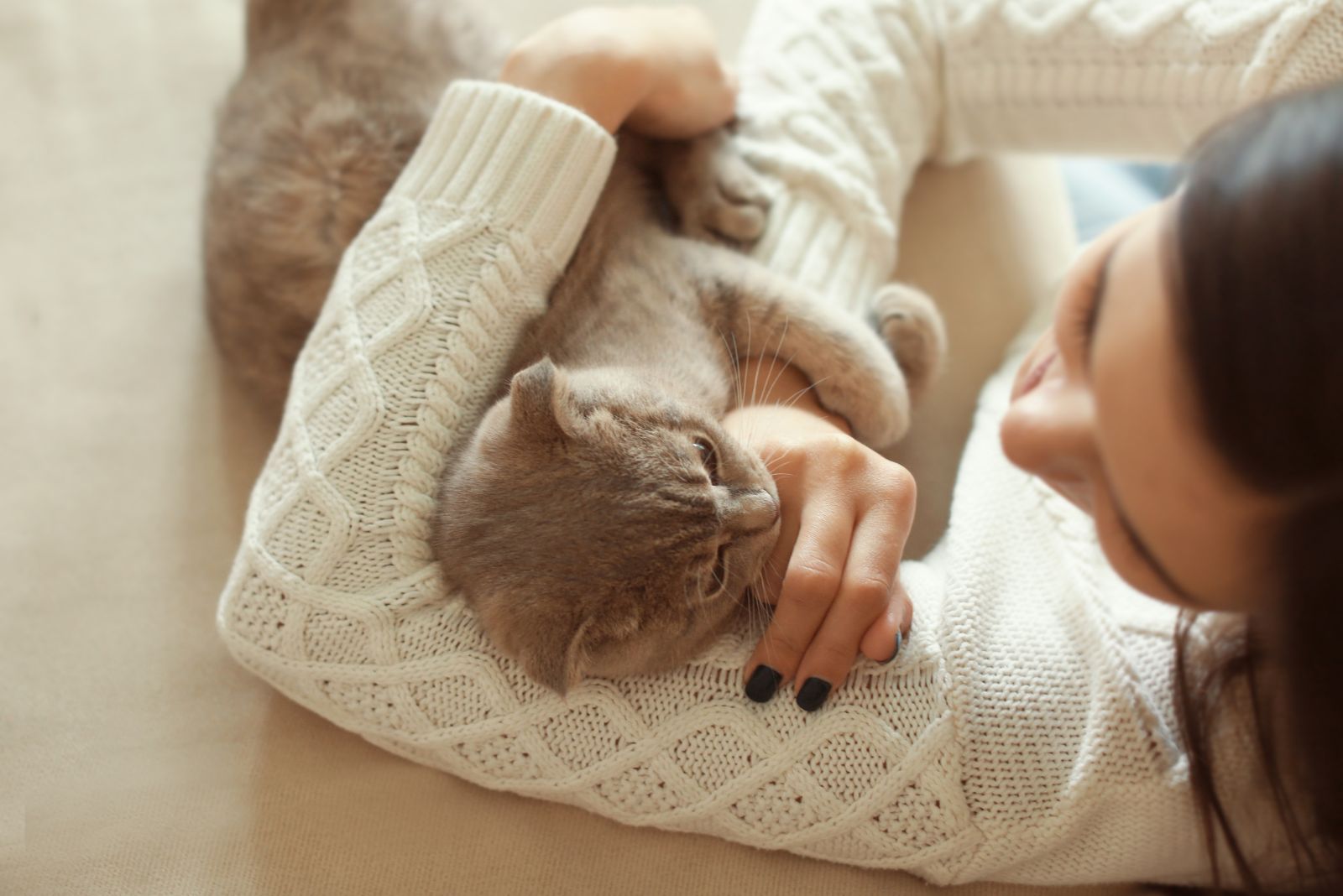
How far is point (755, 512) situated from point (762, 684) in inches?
7.5

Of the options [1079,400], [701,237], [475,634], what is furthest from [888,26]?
[475,634]

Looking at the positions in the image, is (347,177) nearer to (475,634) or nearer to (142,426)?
(142,426)

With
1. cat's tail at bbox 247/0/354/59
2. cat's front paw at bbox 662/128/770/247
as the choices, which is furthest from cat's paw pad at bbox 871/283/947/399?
cat's tail at bbox 247/0/354/59

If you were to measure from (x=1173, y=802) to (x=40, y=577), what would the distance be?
1.49m

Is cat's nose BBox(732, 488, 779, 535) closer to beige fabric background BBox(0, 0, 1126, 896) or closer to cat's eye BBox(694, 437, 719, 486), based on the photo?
cat's eye BBox(694, 437, 719, 486)

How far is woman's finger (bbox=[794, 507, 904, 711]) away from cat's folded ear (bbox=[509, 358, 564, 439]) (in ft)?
1.19

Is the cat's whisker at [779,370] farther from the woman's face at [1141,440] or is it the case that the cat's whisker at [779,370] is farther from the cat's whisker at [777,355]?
the woman's face at [1141,440]

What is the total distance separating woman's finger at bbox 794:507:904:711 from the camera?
1.01 metres

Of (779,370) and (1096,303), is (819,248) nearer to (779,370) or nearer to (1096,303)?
(779,370)

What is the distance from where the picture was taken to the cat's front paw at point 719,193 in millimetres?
1438

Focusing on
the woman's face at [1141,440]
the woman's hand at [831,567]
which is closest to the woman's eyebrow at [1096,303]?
the woman's face at [1141,440]

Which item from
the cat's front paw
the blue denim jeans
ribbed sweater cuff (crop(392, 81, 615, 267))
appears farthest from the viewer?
the blue denim jeans

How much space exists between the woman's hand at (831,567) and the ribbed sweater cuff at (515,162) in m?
0.43

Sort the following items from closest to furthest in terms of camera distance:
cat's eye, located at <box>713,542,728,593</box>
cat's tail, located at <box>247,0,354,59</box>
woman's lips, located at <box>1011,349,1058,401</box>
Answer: woman's lips, located at <box>1011,349,1058,401</box>, cat's eye, located at <box>713,542,728,593</box>, cat's tail, located at <box>247,0,354,59</box>
